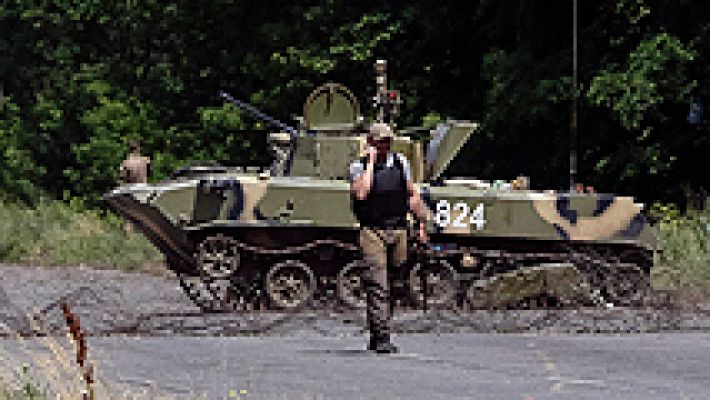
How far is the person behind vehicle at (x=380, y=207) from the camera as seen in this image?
43.2 feet

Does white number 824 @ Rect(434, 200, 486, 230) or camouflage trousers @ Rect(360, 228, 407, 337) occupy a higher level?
white number 824 @ Rect(434, 200, 486, 230)

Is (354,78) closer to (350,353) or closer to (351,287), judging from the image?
(351,287)

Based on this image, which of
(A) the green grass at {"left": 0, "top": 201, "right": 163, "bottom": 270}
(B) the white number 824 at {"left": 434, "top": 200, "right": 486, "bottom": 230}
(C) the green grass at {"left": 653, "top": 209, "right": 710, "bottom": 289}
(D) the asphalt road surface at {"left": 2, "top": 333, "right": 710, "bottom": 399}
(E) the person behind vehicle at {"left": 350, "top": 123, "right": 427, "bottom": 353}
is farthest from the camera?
(A) the green grass at {"left": 0, "top": 201, "right": 163, "bottom": 270}

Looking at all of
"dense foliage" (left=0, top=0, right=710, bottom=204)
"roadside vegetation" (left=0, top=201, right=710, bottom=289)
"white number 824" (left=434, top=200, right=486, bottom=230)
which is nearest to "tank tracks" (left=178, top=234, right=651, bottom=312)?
"white number 824" (left=434, top=200, right=486, bottom=230)

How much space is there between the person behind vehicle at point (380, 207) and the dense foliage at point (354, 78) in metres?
12.2

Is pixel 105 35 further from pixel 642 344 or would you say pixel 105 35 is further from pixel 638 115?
pixel 642 344

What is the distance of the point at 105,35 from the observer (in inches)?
1956

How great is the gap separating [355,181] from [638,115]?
12.3 metres

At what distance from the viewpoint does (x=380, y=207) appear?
1327 centimetres

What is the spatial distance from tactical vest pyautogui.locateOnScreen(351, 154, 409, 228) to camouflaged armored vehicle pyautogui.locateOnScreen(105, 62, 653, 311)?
16.6 feet

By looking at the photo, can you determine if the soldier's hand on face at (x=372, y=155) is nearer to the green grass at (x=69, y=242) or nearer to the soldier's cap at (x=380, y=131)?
the soldier's cap at (x=380, y=131)

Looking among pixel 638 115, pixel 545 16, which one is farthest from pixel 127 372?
pixel 545 16

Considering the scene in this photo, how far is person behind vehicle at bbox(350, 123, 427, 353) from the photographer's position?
13.2 meters

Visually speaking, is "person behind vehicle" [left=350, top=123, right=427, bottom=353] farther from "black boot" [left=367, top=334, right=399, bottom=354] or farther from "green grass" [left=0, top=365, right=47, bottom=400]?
"green grass" [left=0, top=365, right=47, bottom=400]
